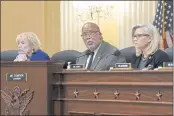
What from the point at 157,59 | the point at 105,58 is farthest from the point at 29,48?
the point at 157,59

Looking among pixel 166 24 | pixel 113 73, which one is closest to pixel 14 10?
pixel 166 24

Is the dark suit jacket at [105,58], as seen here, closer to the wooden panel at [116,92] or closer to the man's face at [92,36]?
the man's face at [92,36]

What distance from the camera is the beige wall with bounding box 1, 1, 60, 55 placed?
25.2 feet

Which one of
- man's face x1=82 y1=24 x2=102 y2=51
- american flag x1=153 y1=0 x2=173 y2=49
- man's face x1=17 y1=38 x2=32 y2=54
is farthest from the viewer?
american flag x1=153 y1=0 x2=173 y2=49

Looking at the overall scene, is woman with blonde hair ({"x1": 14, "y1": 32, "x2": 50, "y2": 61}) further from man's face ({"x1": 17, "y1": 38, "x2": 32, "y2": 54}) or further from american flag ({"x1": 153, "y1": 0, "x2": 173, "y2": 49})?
american flag ({"x1": 153, "y1": 0, "x2": 173, "y2": 49})

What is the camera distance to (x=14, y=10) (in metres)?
7.81

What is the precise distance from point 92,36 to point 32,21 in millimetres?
3960

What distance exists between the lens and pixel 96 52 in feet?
13.3

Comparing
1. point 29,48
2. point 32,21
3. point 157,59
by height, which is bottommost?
point 157,59

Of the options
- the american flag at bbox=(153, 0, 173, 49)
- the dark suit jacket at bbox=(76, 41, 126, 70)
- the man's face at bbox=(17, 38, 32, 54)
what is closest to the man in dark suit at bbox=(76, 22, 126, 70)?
the dark suit jacket at bbox=(76, 41, 126, 70)

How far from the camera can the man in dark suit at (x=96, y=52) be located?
3.88 meters

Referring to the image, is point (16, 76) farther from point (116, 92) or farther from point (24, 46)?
point (24, 46)

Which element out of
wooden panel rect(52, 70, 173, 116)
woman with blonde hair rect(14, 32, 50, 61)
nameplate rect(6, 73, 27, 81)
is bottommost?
wooden panel rect(52, 70, 173, 116)

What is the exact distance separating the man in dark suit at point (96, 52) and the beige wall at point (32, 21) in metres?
3.72
